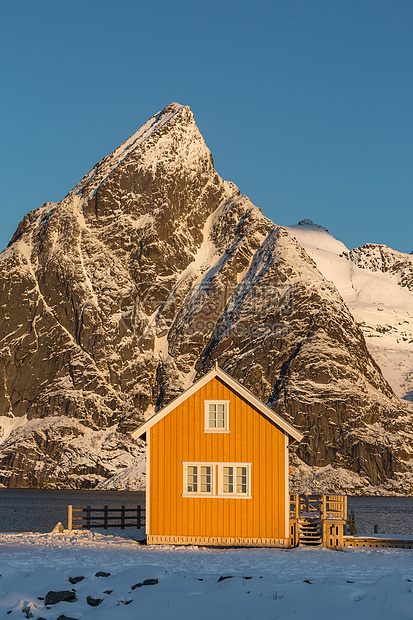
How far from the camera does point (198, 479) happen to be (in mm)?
41094

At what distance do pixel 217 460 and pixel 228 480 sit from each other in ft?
3.68

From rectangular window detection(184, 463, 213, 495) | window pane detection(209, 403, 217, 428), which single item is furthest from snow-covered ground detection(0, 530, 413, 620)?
window pane detection(209, 403, 217, 428)

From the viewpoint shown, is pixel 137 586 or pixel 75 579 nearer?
pixel 137 586

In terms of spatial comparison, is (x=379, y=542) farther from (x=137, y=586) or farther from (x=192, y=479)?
(x=137, y=586)

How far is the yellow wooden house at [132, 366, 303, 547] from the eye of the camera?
4034cm

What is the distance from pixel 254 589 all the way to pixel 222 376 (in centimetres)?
1753

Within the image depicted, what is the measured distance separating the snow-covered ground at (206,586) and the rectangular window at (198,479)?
5657mm

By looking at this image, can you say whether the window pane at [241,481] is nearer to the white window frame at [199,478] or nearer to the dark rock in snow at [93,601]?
the white window frame at [199,478]

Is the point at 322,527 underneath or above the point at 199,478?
underneath

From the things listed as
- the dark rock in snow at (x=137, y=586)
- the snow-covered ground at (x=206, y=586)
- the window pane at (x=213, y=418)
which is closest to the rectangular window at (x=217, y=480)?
the window pane at (x=213, y=418)

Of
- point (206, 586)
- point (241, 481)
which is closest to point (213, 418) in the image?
point (241, 481)

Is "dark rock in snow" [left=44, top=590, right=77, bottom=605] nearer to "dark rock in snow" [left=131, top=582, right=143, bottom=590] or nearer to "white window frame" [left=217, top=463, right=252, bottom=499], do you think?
"dark rock in snow" [left=131, top=582, right=143, bottom=590]

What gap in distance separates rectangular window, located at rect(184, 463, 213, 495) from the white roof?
2.80 metres

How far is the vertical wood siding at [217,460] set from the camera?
132 ft
